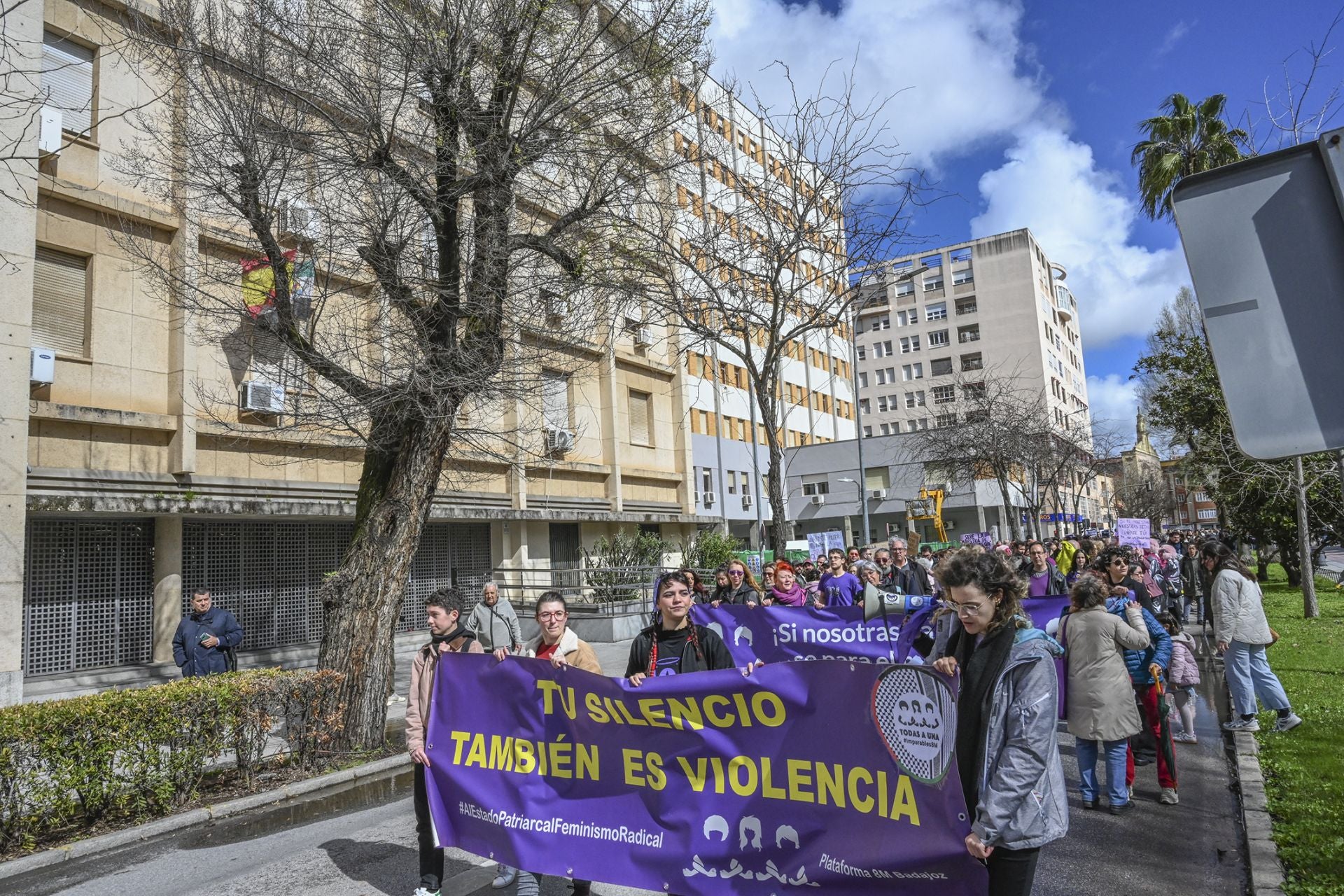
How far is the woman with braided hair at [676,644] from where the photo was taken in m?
4.94

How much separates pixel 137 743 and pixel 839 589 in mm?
8161

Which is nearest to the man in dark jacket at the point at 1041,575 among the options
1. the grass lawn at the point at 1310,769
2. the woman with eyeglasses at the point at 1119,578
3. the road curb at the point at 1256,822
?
the woman with eyeglasses at the point at 1119,578

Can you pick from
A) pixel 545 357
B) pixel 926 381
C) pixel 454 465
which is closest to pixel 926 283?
pixel 926 381

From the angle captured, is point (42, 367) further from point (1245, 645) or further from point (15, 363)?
point (1245, 645)

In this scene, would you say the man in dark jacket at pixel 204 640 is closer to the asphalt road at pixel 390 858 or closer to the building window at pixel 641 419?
the asphalt road at pixel 390 858

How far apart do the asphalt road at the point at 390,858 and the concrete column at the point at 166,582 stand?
960cm

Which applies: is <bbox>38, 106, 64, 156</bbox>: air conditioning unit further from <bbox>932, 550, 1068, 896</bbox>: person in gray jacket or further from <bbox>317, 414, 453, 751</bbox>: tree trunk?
<bbox>932, 550, 1068, 896</bbox>: person in gray jacket

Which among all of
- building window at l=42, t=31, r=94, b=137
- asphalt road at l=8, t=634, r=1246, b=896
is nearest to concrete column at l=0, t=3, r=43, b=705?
building window at l=42, t=31, r=94, b=137

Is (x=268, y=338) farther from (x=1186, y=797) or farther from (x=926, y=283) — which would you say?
(x=926, y=283)

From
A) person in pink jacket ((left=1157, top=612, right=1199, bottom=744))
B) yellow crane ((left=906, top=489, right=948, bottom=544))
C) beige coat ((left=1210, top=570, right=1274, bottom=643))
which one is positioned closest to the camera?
person in pink jacket ((left=1157, top=612, right=1199, bottom=744))

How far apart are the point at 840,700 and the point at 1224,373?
243 cm

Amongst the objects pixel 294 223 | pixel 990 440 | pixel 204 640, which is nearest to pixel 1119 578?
pixel 204 640

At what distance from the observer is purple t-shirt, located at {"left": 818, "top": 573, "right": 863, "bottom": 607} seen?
11.5 meters

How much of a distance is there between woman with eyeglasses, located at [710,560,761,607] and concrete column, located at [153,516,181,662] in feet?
34.3
